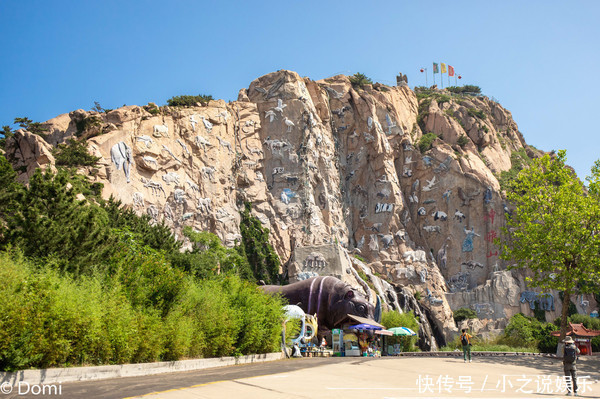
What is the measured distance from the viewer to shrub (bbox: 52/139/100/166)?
3728 cm

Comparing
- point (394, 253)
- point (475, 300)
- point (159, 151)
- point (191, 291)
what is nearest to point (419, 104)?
Result: point (394, 253)

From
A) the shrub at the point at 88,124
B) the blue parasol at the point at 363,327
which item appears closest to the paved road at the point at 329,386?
the blue parasol at the point at 363,327

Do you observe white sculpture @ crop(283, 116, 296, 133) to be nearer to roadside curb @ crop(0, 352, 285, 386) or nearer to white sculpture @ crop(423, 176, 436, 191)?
white sculpture @ crop(423, 176, 436, 191)

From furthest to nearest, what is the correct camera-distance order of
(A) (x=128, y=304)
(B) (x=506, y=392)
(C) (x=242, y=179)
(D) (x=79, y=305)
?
(C) (x=242, y=179)
(A) (x=128, y=304)
(D) (x=79, y=305)
(B) (x=506, y=392)

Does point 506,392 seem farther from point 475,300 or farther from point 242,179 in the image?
point 475,300

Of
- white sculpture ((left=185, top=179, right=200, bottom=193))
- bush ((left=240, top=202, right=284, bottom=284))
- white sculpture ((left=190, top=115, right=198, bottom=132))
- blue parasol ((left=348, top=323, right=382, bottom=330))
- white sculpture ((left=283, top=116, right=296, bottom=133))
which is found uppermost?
white sculpture ((left=283, top=116, right=296, bottom=133))

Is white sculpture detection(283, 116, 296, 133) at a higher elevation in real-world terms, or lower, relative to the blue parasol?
higher

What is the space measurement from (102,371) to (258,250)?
1537 inches

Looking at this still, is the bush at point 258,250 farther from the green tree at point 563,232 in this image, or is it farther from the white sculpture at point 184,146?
the green tree at point 563,232

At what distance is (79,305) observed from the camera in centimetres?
1146

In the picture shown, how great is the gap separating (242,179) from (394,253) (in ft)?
65.7

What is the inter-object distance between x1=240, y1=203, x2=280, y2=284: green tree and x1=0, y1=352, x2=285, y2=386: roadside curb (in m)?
33.0

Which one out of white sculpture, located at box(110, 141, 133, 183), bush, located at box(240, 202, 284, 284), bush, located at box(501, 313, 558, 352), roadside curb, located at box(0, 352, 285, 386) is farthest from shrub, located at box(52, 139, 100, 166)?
bush, located at box(501, 313, 558, 352)

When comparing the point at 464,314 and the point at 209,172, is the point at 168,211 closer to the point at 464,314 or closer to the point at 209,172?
the point at 209,172
